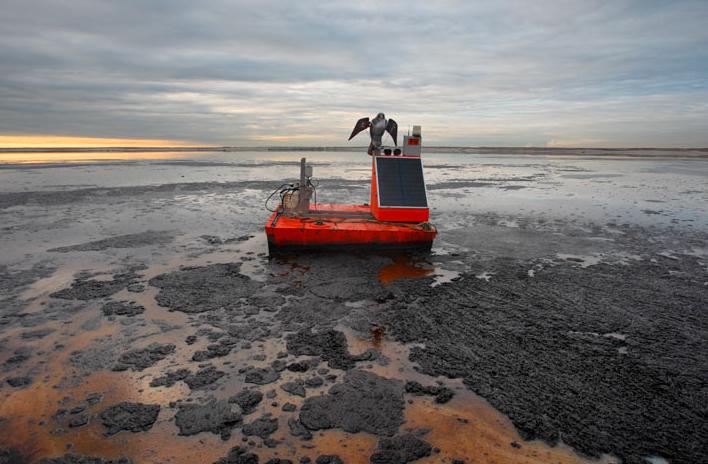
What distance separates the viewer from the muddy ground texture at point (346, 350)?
11.7ft

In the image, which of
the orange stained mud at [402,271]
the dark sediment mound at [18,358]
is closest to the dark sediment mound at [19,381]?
the dark sediment mound at [18,358]

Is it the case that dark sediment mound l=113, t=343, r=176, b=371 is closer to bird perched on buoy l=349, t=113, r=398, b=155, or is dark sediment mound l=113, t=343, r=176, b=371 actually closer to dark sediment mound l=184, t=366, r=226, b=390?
dark sediment mound l=184, t=366, r=226, b=390

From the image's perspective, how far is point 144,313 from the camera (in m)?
5.88

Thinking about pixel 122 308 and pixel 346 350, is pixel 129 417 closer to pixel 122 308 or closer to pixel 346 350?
pixel 346 350

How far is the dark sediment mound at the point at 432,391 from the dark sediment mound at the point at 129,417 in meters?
2.43

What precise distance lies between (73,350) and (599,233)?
1209cm

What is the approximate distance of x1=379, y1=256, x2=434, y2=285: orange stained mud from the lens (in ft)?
25.1

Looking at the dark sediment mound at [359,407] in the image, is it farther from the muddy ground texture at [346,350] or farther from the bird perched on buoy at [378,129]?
the bird perched on buoy at [378,129]

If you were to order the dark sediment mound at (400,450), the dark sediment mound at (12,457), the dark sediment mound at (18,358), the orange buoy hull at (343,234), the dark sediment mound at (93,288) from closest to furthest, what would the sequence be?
the dark sediment mound at (12,457), the dark sediment mound at (400,450), the dark sediment mound at (18,358), the dark sediment mound at (93,288), the orange buoy hull at (343,234)

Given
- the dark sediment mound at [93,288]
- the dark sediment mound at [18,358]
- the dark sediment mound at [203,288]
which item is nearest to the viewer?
the dark sediment mound at [18,358]

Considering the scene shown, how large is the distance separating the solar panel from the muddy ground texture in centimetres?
134

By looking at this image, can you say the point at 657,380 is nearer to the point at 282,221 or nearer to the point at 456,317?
the point at 456,317

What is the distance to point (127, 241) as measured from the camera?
986 cm

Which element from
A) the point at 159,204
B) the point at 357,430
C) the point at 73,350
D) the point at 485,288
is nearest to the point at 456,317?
the point at 485,288
